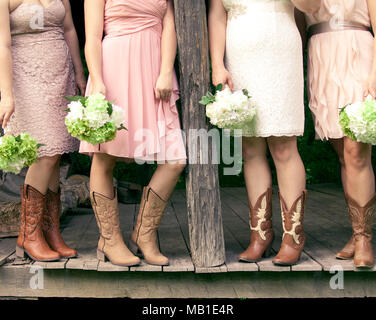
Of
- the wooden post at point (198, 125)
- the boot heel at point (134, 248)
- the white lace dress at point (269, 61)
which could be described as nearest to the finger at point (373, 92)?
the white lace dress at point (269, 61)

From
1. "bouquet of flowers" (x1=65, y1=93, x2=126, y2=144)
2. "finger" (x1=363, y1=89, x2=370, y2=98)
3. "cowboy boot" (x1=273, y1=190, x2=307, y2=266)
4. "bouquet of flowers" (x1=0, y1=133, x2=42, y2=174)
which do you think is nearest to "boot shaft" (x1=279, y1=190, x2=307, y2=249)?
"cowboy boot" (x1=273, y1=190, x2=307, y2=266)

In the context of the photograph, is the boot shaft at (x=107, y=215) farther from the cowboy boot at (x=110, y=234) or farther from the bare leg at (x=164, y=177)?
the bare leg at (x=164, y=177)

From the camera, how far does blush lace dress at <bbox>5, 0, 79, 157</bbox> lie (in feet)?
10.4

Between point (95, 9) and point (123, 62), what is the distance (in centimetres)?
32

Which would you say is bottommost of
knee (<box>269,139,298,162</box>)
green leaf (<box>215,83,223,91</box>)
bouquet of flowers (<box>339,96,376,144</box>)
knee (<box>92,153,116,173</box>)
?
knee (<box>92,153,116,173</box>)

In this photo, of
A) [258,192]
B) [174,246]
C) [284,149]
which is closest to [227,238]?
[174,246]

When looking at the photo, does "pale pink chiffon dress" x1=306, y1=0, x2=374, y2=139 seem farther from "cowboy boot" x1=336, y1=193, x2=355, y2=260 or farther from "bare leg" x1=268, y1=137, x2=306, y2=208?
"cowboy boot" x1=336, y1=193, x2=355, y2=260

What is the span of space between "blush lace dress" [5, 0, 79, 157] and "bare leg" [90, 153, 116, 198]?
26 centimetres

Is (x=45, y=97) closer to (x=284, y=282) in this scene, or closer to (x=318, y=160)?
(x=284, y=282)

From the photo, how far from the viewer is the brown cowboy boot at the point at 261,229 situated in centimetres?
324

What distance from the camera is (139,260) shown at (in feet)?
10.3

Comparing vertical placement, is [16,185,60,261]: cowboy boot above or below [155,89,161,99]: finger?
below

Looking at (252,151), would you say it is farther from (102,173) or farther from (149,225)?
(102,173)
